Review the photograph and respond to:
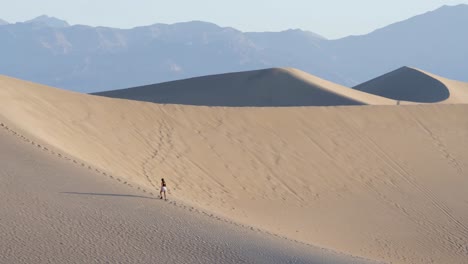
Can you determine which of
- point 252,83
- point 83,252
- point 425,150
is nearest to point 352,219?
point 425,150

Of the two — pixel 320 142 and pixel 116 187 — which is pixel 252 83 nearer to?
pixel 320 142

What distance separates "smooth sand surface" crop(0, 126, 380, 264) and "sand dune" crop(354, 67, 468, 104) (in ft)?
149

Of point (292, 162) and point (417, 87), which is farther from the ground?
point (417, 87)

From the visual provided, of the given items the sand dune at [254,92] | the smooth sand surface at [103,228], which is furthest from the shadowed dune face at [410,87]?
the smooth sand surface at [103,228]

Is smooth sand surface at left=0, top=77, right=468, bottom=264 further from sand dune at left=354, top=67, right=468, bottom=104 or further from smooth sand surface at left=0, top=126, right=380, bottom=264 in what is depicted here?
sand dune at left=354, top=67, right=468, bottom=104

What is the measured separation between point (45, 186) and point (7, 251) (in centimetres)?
277

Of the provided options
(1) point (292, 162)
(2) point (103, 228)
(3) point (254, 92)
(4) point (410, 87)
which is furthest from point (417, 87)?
(2) point (103, 228)

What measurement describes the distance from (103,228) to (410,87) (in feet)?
185

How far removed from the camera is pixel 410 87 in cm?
6356

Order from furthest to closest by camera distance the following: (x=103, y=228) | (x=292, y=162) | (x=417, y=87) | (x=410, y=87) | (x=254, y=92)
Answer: (x=410, y=87)
(x=417, y=87)
(x=254, y=92)
(x=292, y=162)
(x=103, y=228)

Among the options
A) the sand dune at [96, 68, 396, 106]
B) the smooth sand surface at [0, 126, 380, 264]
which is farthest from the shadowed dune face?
the smooth sand surface at [0, 126, 380, 264]

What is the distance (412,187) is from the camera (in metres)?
20.3

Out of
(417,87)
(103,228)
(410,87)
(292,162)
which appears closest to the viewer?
(103,228)

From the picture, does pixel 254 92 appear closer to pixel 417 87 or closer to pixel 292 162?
pixel 417 87
